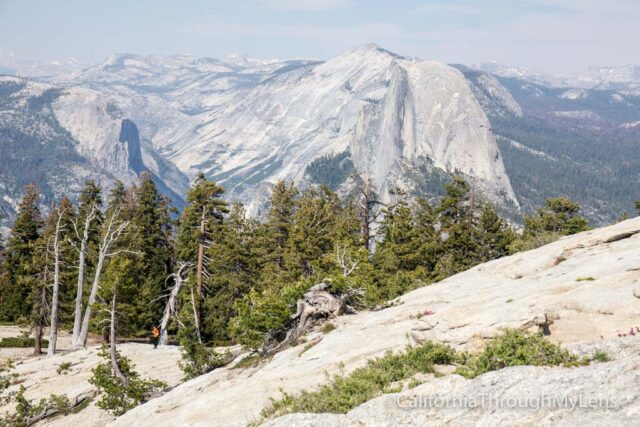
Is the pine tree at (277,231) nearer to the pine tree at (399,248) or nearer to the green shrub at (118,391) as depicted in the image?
the pine tree at (399,248)

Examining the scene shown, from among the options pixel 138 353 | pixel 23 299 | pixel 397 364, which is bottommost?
pixel 23 299

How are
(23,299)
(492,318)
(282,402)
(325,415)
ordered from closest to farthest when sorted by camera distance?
(325,415) → (282,402) → (492,318) → (23,299)

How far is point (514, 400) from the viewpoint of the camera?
9.98m

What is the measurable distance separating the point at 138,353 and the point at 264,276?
44.1 ft

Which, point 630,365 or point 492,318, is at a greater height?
point 630,365

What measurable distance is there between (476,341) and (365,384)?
18.1 feet

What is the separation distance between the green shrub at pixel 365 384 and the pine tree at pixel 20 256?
59.7 m

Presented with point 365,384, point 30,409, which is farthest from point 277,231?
point 365,384

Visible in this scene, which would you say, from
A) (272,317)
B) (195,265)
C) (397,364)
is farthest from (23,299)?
(397,364)

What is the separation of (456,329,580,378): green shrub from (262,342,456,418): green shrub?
2.02 metres

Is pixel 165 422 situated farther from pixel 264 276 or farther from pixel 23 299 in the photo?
pixel 23 299

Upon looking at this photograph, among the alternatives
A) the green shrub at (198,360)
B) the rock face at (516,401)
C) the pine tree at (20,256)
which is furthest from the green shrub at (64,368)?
the pine tree at (20,256)

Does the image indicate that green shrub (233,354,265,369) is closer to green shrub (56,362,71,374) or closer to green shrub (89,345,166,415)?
green shrub (89,345,166,415)

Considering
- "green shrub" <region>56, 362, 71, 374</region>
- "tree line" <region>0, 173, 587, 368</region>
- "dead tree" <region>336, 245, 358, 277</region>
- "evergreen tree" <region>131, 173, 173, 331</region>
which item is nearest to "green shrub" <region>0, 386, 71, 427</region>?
"green shrub" <region>56, 362, 71, 374</region>
